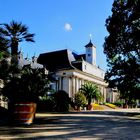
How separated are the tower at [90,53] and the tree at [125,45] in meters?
47.6

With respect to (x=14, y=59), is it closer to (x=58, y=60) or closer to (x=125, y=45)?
(x=125, y=45)

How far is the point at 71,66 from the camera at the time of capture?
70.8 meters

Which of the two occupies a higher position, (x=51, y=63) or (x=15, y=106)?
(x=51, y=63)

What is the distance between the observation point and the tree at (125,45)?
32.4m

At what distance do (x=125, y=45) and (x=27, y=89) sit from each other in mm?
15440

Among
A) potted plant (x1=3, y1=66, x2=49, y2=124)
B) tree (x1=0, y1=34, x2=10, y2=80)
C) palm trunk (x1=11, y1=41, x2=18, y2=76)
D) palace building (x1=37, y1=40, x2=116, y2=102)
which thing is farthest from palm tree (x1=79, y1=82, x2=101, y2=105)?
tree (x1=0, y1=34, x2=10, y2=80)

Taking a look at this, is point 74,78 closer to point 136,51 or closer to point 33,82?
point 136,51

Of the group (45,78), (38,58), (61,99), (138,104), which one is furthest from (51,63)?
(45,78)

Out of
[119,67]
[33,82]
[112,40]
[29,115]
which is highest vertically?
[112,40]

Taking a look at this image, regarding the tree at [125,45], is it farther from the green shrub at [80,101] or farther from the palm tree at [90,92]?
the palm tree at [90,92]

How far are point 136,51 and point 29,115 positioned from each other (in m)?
17.1

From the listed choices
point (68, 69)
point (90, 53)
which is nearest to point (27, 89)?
point (68, 69)

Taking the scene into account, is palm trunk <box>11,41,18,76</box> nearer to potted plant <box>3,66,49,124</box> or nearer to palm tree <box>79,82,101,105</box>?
potted plant <box>3,66,49,124</box>

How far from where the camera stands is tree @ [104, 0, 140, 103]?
32.4 m
